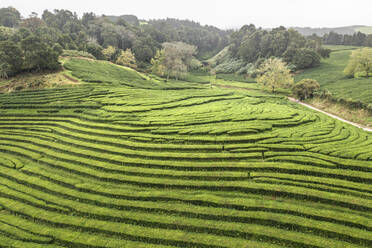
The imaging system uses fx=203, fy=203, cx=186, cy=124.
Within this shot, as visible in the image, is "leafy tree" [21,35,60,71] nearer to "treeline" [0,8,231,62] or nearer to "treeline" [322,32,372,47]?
"treeline" [0,8,231,62]

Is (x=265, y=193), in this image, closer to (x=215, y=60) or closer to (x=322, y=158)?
(x=322, y=158)

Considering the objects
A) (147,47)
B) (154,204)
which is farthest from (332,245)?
(147,47)

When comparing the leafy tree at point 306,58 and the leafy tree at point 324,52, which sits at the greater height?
the leafy tree at point 324,52

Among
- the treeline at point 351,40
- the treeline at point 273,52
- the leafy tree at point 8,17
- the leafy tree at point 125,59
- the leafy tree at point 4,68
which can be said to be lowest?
the leafy tree at point 4,68

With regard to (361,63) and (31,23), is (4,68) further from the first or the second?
(361,63)

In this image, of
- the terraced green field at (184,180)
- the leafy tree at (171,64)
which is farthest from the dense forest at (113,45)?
the terraced green field at (184,180)

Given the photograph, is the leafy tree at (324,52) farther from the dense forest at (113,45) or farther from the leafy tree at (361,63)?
the leafy tree at (361,63)

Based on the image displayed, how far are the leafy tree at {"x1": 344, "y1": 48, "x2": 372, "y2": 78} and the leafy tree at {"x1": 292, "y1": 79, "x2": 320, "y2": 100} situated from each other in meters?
15.0

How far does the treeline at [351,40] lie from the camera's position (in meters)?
98.6

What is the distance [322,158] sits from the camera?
20.7 m

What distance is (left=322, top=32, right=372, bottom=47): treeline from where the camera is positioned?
98594mm

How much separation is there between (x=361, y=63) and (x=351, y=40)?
7240 cm

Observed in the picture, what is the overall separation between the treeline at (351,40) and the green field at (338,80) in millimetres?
24141

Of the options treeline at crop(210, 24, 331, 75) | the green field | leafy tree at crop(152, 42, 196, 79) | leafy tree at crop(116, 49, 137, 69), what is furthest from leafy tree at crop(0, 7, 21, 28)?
the green field
